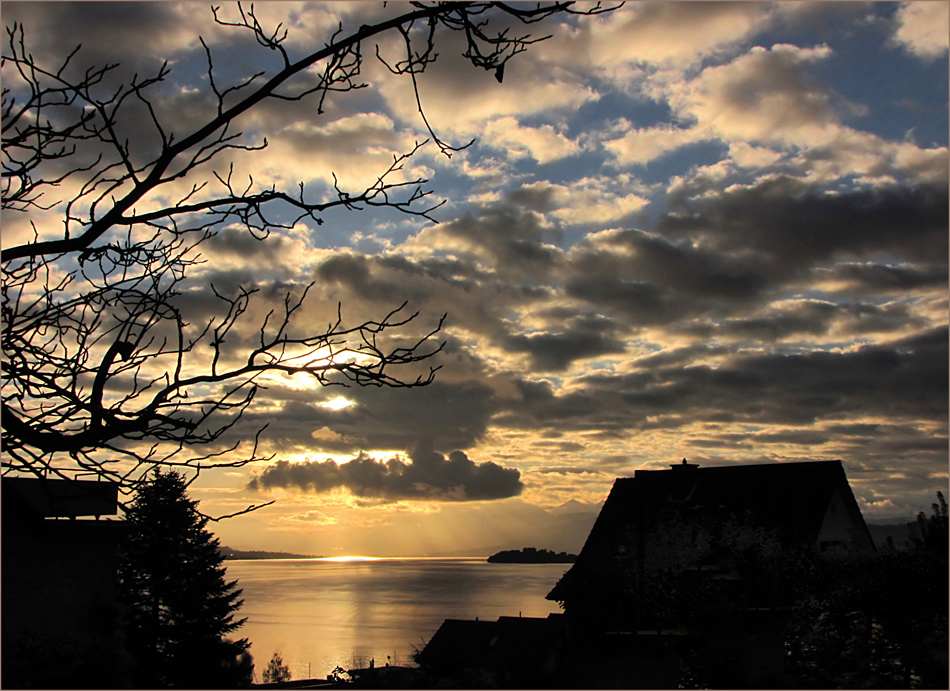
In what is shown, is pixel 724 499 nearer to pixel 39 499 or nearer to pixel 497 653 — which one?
pixel 497 653

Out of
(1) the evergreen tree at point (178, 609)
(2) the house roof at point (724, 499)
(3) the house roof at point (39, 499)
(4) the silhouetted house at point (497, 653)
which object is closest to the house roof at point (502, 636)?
(4) the silhouetted house at point (497, 653)

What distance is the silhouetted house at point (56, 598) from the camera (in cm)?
977

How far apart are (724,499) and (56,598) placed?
16.7 metres

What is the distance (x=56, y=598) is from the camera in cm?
1064

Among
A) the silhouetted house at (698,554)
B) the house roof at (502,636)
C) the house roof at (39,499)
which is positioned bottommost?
the house roof at (502,636)

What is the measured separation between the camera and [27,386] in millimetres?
4777

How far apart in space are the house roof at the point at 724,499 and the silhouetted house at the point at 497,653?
1.86m

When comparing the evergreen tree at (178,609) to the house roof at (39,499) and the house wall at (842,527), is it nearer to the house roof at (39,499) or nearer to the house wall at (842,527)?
the house roof at (39,499)

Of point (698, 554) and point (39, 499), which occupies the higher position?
point (39, 499)

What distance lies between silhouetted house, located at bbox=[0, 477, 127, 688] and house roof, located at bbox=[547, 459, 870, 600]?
39.9 feet

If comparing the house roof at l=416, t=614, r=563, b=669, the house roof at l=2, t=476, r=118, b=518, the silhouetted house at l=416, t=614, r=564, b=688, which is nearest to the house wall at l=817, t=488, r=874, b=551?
the silhouetted house at l=416, t=614, r=564, b=688

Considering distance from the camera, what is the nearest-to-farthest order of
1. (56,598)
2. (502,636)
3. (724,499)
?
(56,598) < (724,499) < (502,636)

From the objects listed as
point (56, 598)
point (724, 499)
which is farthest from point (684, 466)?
point (56, 598)

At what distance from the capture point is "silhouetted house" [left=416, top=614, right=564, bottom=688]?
22.8ft
